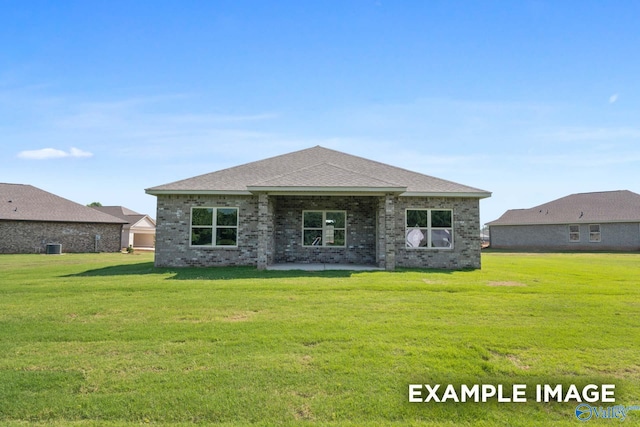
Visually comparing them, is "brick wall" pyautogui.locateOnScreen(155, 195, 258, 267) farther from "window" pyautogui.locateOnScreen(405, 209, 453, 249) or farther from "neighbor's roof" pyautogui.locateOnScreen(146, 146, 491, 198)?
"window" pyautogui.locateOnScreen(405, 209, 453, 249)

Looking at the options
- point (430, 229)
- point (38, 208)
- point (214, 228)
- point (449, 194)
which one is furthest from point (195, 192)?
point (38, 208)

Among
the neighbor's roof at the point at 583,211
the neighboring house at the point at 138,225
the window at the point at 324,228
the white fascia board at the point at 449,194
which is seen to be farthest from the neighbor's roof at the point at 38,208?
the neighbor's roof at the point at 583,211

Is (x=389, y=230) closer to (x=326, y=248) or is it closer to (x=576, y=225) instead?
(x=326, y=248)

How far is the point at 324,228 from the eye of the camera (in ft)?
54.1

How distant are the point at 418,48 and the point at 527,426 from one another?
1123 cm

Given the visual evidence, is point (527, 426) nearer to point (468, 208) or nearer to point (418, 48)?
point (418, 48)

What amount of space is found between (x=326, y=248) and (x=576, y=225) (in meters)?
28.6

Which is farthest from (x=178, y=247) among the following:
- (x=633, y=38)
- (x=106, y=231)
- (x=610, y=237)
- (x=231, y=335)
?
(x=610, y=237)

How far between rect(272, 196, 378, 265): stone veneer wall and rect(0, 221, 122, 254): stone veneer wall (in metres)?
20.7

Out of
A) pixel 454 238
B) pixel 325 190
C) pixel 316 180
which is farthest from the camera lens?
pixel 454 238

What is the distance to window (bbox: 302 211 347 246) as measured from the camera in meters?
16.5

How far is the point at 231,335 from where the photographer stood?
5.77 meters
